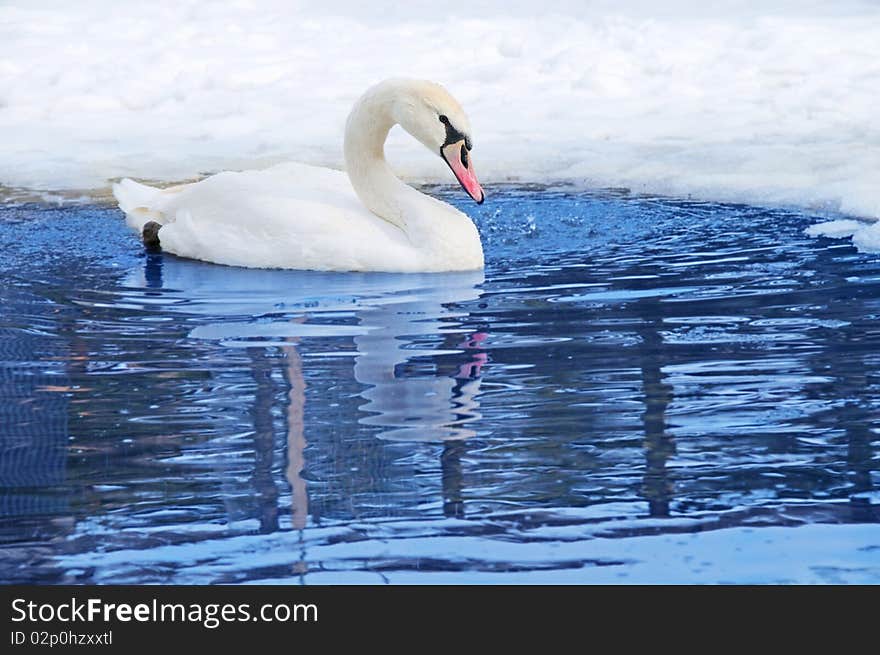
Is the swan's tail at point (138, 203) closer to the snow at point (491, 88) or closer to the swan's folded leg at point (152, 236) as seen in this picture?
the swan's folded leg at point (152, 236)

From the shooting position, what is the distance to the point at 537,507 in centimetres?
344

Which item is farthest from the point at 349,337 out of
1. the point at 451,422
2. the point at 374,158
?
the point at 374,158

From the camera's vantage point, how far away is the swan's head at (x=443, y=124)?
713 cm

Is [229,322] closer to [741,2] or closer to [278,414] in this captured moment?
[278,414]

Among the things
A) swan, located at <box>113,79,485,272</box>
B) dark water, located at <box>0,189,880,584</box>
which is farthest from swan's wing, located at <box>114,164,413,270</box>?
dark water, located at <box>0,189,880,584</box>

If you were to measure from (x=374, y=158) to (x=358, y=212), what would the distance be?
32 centimetres

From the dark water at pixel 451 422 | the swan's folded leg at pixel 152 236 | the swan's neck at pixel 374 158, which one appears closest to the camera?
the dark water at pixel 451 422

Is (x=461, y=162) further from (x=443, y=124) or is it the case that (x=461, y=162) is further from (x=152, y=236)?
(x=152, y=236)

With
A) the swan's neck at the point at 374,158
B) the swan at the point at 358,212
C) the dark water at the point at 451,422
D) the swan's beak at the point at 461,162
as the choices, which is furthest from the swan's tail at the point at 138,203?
the swan's beak at the point at 461,162

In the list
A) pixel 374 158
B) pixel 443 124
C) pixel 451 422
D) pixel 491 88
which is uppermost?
pixel 491 88

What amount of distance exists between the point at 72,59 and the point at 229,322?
32.6 feet

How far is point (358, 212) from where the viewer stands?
24.0 feet
